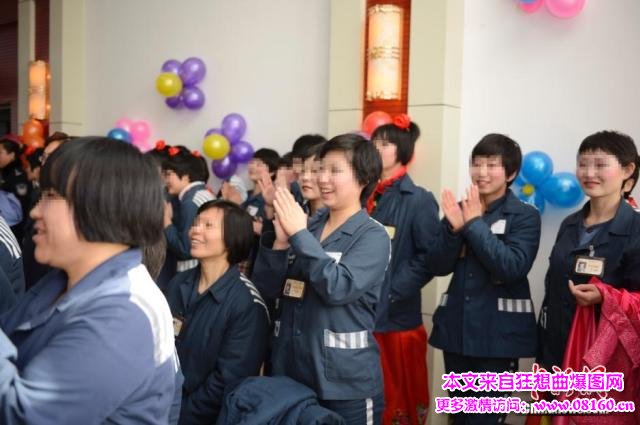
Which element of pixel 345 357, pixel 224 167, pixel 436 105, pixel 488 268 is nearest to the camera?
pixel 345 357

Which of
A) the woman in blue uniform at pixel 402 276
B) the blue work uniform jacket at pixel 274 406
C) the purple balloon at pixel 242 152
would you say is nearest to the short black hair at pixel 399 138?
the woman in blue uniform at pixel 402 276

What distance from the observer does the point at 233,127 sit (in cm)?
471

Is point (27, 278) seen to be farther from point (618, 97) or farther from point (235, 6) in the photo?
point (618, 97)

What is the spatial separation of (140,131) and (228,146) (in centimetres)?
102

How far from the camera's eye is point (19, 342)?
113 cm

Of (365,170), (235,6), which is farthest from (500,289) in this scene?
(235,6)

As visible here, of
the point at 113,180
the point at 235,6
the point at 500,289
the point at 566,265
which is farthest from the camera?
the point at 235,6

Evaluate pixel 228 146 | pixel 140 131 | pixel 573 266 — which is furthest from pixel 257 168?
pixel 573 266

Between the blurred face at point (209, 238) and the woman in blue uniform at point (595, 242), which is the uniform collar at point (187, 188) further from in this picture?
the woman in blue uniform at point (595, 242)

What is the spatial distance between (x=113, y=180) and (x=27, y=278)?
244 cm

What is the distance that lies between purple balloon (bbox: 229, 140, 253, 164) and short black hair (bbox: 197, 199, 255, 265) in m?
2.15

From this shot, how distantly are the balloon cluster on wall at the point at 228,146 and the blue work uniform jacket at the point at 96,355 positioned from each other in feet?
11.7

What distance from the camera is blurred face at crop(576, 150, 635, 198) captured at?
2.40m

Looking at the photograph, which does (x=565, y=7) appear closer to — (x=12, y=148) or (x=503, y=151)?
(x=503, y=151)
